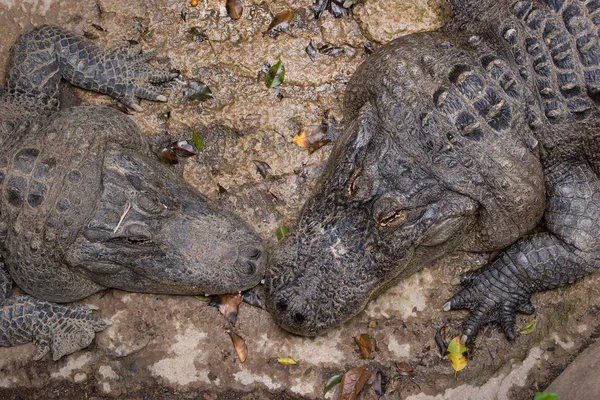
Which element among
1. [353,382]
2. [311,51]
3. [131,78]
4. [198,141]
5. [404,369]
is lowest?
[353,382]

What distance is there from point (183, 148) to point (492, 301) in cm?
242

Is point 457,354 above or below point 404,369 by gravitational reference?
above

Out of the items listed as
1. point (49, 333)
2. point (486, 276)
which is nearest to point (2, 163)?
point (49, 333)

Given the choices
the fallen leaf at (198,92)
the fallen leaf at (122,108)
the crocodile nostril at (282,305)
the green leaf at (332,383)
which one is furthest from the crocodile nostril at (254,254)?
the fallen leaf at (122,108)

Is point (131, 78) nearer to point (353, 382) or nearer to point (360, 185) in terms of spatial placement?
point (360, 185)

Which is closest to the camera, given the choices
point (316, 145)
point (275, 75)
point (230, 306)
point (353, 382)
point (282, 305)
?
point (282, 305)

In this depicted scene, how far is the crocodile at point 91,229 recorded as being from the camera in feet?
14.1

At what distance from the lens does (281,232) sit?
15.9ft

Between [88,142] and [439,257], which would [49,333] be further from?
[439,257]

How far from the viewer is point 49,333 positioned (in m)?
4.80

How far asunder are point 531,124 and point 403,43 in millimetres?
1028

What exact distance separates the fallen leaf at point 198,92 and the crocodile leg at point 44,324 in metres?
1.67

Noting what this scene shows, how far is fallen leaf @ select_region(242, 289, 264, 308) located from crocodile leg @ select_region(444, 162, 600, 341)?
1296 millimetres

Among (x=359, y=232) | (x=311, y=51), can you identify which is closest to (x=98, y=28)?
(x=311, y=51)
